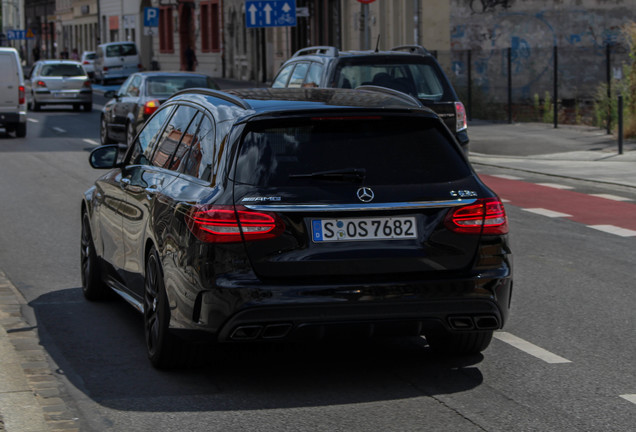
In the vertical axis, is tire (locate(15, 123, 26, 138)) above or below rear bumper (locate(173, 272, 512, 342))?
→ below

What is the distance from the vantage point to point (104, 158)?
28.6ft

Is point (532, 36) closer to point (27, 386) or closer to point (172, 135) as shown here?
point (172, 135)

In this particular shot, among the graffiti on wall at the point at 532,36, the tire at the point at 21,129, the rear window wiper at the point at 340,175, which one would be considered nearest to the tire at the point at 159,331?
the rear window wiper at the point at 340,175

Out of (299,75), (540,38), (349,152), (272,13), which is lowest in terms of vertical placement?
(349,152)

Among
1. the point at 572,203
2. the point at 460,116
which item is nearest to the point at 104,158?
the point at 572,203

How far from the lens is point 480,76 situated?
114 ft

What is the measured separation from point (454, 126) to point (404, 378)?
32.8ft

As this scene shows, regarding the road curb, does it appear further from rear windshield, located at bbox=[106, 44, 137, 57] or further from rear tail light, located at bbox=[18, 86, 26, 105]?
rear windshield, located at bbox=[106, 44, 137, 57]

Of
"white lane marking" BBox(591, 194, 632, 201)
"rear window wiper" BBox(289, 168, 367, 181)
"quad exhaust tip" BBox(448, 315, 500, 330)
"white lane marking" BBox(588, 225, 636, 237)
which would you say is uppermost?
"rear window wiper" BBox(289, 168, 367, 181)

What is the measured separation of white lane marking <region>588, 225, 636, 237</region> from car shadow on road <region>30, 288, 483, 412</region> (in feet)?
17.8

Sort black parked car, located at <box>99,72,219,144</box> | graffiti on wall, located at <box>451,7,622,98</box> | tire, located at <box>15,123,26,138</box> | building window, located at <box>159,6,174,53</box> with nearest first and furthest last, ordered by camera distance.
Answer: black parked car, located at <box>99,72,219,144</box> → tire, located at <box>15,123,26,138</box> → graffiti on wall, located at <box>451,7,622,98</box> → building window, located at <box>159,6,174,53</box>

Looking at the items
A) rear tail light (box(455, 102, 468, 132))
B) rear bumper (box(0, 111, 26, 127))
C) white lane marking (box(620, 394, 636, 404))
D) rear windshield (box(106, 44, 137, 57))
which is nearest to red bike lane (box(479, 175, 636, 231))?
rear tail light (box(455, 102, 468, 132))

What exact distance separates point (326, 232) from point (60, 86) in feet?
121

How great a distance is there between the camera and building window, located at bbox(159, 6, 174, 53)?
76.1m
